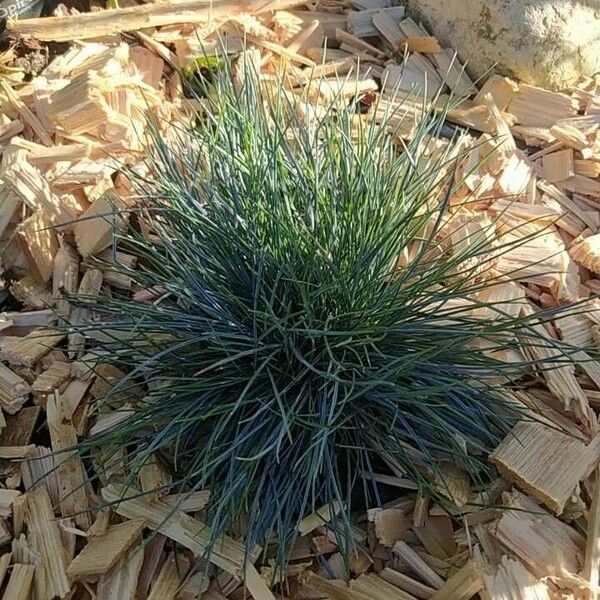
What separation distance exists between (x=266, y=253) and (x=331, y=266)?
0.13 metres

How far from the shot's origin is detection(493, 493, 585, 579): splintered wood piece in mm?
1402

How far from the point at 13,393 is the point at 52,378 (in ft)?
0.28

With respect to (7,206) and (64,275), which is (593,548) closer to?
(64,275)

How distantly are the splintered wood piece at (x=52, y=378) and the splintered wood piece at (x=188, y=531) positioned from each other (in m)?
0.29

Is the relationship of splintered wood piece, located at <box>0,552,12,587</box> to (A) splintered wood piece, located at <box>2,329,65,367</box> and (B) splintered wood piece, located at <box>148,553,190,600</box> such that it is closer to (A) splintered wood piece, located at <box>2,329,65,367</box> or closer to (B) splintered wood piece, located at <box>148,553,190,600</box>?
(B) splintered wood piece, located at <box>148,553,190,600</box>

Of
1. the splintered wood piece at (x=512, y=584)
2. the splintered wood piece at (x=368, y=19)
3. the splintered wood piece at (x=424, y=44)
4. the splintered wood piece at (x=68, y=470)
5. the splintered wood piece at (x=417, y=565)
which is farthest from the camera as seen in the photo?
the splintered wood piece at (x=368, y=19)

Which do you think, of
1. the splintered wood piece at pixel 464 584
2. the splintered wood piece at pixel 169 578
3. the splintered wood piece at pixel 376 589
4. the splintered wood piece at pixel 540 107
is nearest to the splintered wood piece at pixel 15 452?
the splintered wood piece at pixel 169 578

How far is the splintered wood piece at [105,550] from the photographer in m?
1.46

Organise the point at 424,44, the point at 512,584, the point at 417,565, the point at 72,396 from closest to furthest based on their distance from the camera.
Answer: the point at 512,584
the point at 417,565
the point at 72,396
the point at 424,44

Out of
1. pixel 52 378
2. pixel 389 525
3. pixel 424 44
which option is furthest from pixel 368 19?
pixel 389 525

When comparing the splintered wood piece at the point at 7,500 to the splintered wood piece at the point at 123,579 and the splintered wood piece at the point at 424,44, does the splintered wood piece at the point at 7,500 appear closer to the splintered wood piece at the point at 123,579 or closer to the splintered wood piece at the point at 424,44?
the splintered wood piece at the point at 123,579

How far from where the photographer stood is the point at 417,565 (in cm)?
145

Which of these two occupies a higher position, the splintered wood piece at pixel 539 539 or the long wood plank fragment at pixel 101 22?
the long wood plank fragment at pixel 101 22

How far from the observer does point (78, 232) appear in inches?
75.5
